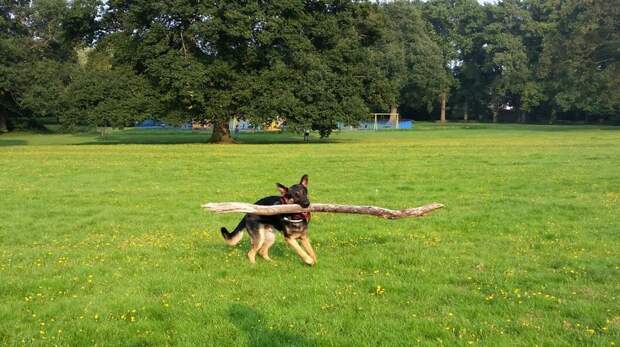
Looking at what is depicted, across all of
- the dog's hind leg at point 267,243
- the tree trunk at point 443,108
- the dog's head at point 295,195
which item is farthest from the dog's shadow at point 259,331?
the tree trunk at point 443,108

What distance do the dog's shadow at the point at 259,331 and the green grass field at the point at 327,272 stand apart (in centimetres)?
2

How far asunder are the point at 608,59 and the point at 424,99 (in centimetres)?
3264

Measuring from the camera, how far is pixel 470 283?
8422mm

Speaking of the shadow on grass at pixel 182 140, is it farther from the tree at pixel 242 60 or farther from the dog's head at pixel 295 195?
the dog's head at pixel 295 195

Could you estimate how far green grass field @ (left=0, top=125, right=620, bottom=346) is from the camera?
6598 mm

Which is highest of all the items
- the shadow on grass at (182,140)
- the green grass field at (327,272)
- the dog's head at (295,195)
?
the dog's head at (295,195)

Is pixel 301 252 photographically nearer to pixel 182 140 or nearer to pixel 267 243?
pixel 267 243

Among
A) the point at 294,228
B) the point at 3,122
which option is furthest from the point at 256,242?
the point at 3,122

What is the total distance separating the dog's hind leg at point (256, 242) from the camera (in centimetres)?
976

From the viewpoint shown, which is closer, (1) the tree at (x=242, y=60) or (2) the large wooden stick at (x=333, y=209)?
(2) the large wooden stick at (x=333, y=209)

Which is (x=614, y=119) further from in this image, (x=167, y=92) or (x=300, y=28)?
(x=167, y=92)

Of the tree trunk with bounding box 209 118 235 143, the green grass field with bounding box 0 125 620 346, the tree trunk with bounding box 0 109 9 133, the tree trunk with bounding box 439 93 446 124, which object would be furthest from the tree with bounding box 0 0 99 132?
the tree trunk with bounding box 439 93 446 124

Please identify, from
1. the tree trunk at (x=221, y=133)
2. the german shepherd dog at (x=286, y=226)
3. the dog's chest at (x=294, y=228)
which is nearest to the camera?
the german shepherd dog at (x=286, y=226)

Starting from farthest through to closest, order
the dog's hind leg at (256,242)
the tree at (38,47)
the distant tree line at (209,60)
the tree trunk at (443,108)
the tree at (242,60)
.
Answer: the tree trunk at (443,108) → the tree at (38,47) → the distant tree line at (209,60) → the tree at (242,60) → the dog's hind leg at (256,242)
